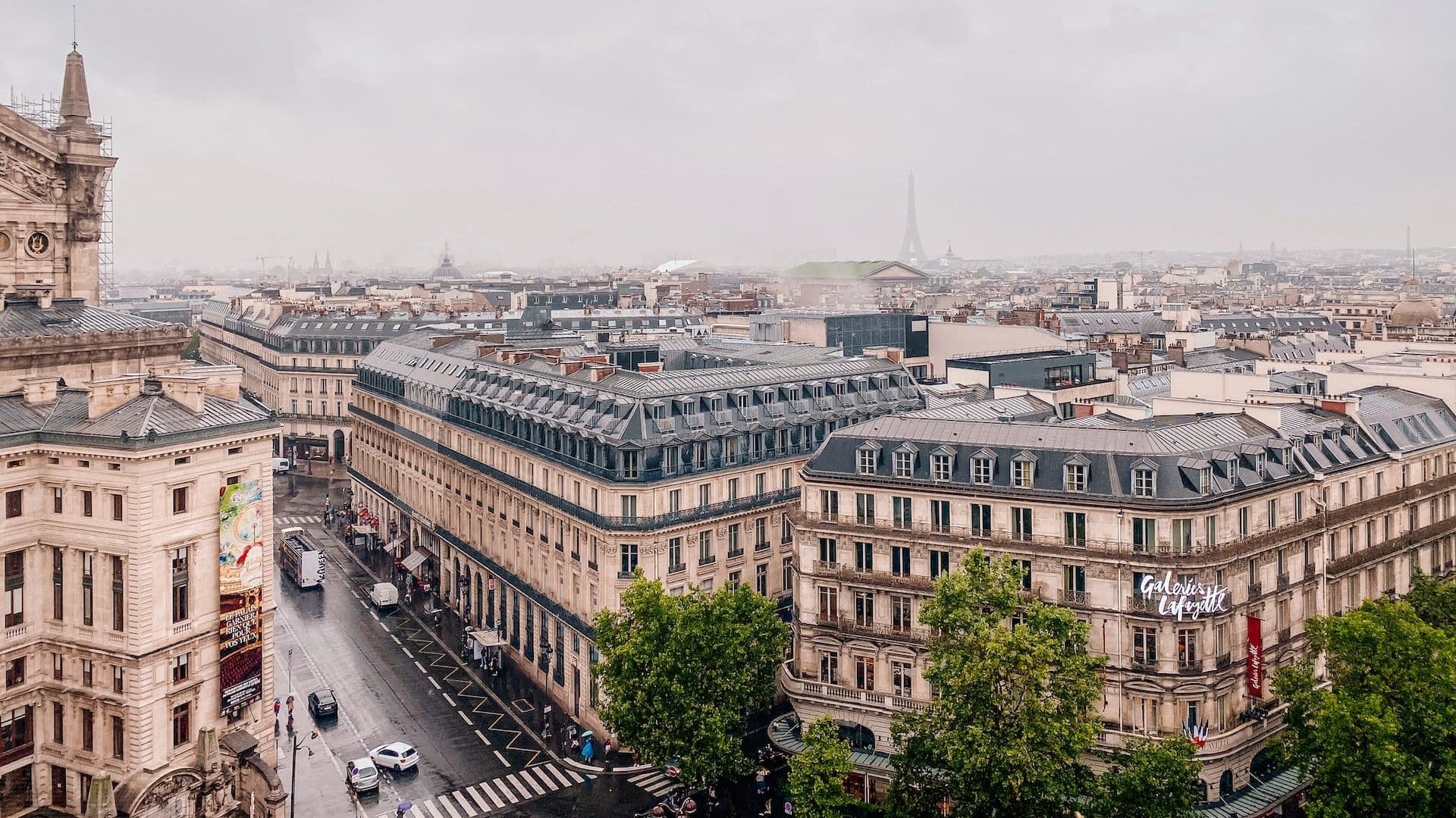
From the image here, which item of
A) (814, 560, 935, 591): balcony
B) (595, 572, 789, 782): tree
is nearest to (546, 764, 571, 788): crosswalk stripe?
(595, 572, 789, 782): tree

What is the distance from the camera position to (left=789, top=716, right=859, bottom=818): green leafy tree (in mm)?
57906

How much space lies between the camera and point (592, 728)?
8069 cm

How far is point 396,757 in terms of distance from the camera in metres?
75.2

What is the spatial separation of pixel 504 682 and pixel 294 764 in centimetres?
2322

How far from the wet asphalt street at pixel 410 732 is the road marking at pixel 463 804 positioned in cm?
9

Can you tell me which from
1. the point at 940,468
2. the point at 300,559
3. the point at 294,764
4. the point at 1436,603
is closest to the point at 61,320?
the point at 294,764

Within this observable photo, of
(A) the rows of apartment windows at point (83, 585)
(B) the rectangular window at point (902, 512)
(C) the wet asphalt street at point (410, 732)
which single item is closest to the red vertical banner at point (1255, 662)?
(B) the rectangular window at point (902, 512)

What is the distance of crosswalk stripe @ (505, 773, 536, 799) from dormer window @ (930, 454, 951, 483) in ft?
100

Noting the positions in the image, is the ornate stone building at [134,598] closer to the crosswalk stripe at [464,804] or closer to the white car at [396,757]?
the white car at [396,757]

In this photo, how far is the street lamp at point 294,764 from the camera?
2697 inches

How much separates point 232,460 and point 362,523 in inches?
2951

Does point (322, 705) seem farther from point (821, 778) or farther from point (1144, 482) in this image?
point (1144, 482)

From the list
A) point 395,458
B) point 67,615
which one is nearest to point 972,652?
point 67,615

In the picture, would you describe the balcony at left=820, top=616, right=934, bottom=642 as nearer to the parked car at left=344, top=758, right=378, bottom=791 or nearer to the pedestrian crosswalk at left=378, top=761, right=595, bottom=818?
the pedestrian crosswalk at left=378, top=761, right=595, bottom=818
